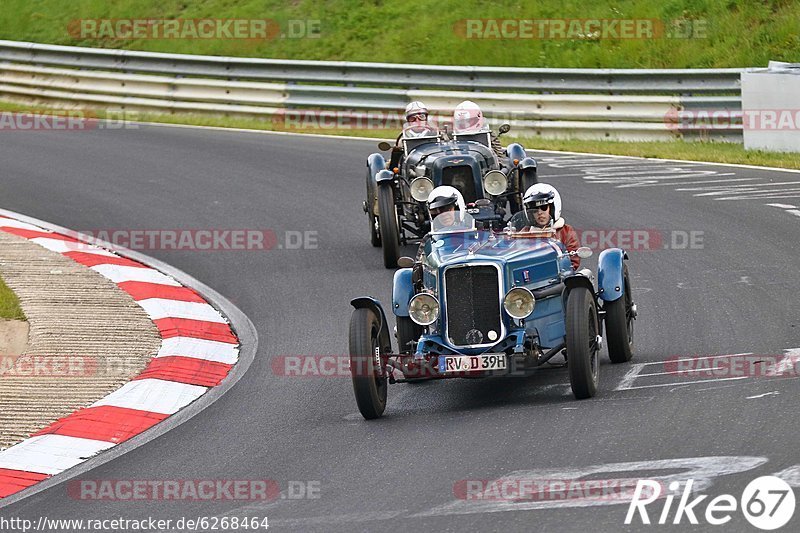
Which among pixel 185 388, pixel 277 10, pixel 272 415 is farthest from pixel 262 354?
pixel 277 10

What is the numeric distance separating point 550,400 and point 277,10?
777 inches

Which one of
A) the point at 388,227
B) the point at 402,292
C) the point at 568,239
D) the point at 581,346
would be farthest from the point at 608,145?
the point at 581,346

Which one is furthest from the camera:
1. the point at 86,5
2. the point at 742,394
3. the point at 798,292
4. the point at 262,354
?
the point at 86,5

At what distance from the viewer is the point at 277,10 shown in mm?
26859

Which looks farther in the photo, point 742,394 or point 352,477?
point 742,394

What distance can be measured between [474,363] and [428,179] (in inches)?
199

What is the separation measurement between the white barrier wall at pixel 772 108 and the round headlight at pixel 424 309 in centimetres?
1029

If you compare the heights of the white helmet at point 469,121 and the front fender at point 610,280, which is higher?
the white helmet at point 469,121

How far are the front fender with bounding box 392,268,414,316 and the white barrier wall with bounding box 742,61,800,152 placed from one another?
386 inches

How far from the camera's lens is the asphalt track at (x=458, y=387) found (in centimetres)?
666

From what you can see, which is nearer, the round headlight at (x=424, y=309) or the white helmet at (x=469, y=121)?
the round headlight at (x=424, y=309)

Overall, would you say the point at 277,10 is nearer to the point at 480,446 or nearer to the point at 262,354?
the point at 262,354

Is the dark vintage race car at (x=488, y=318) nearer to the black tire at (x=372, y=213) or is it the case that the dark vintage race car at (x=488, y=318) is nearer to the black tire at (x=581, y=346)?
the black tire at (x=581, y=346)

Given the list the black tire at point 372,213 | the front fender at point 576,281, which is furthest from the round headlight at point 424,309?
the black tire at point 372,213
